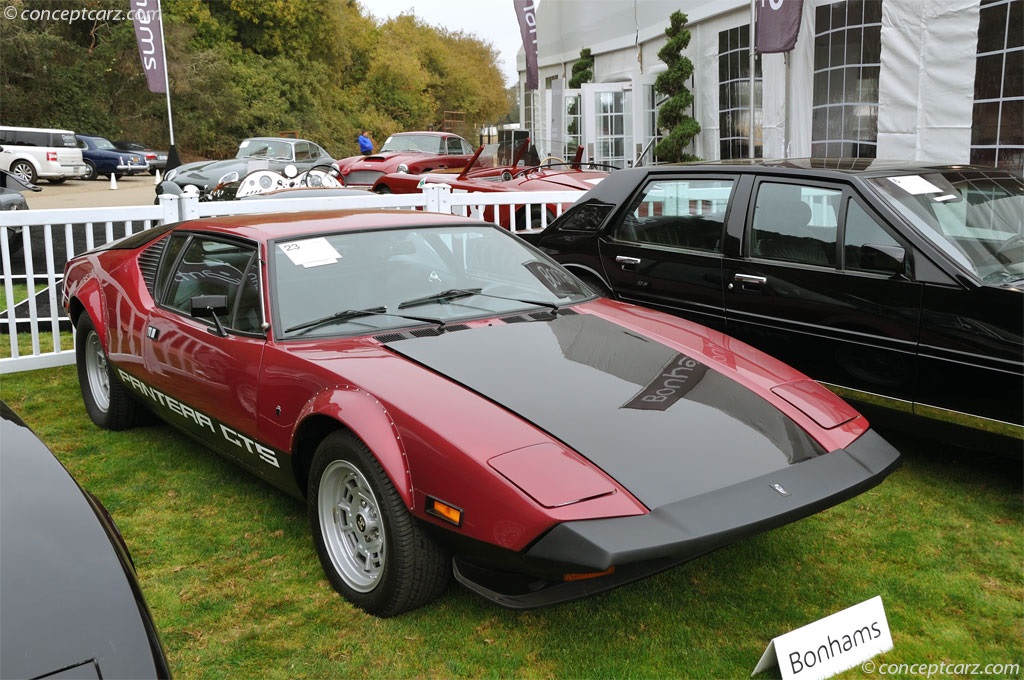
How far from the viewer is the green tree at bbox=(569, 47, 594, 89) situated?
706 inches

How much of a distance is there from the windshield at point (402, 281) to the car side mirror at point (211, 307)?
246 mm

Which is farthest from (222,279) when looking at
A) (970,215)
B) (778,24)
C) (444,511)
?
(778,24)

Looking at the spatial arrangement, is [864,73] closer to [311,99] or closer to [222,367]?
[222,367]

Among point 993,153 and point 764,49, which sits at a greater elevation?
point 764,49

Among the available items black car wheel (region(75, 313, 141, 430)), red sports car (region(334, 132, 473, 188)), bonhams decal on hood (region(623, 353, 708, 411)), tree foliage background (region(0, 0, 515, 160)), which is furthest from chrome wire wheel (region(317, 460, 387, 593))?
tree foliage background (region(0, 0, 515, 160))

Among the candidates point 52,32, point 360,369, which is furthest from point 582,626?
point 52,32

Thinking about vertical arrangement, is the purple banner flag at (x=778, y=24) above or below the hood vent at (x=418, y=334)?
above

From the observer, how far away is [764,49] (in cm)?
1052

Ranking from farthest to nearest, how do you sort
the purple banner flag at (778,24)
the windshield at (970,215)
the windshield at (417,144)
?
the windshield at (417,144) < the purple banner flag at (778,24) < the windshield at (970,215)

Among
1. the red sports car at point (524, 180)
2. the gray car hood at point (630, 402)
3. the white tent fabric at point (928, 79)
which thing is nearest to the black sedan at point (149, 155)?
the red sports car at point (524, 180)

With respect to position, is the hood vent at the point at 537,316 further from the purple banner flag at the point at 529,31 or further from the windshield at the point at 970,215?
the purple banner flag at the point at 529,31

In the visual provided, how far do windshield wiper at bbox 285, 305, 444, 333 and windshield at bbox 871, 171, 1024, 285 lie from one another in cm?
227

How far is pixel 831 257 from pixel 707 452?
2000mm

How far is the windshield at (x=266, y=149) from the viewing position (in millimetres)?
18812
